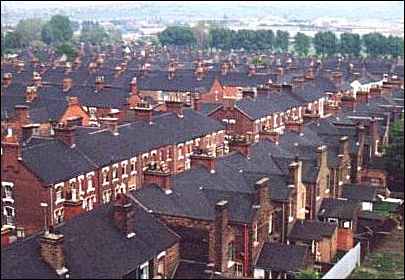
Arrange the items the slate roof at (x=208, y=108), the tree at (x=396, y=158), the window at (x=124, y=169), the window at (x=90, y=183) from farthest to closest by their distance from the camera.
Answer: the slate roof at (x=208, y=108) < the tree at (x=396, y=158) < the window at (x=124, y=169) < the window at (x=90, y=183)

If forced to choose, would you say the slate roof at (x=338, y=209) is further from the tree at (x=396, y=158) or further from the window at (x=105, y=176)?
the window at (x=105, y=176)

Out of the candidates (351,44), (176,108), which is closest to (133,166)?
(176,108)

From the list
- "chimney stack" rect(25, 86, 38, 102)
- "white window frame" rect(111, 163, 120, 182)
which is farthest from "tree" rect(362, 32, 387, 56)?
"white window frame" rect(111, 163, 120, 182)

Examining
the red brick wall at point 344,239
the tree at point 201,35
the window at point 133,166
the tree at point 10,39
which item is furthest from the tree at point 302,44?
the red brick wall at point 344,239

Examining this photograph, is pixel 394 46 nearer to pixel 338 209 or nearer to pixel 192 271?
pixel 338 209

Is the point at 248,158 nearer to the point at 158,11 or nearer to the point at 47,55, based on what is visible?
the point at 158,11

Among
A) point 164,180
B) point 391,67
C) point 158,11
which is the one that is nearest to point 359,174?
point 164,180
